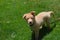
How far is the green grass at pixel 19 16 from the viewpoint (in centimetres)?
545

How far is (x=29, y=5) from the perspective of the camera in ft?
22.5

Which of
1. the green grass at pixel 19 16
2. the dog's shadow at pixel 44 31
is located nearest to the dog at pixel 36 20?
the dog's shadow at pixel 44 31

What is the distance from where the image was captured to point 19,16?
6.31m

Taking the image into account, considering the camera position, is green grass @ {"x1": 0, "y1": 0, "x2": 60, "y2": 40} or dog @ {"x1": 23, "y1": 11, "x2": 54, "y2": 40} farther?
green grass @ {"x1": 0, "y1": 0, "x2": 60, "y2": 40}

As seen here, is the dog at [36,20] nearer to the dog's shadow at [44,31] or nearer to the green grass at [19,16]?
the dog's shadow at [44,31]

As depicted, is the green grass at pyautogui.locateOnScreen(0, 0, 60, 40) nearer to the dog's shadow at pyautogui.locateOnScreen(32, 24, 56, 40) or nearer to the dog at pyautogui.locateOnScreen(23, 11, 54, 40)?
the dog's shadow at pyautogui.locateOnScreen(32, 24, 56, 40)

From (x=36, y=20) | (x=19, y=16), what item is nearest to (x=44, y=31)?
(x=36, y=20)

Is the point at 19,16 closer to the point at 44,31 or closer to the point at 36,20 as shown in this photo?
the point at 44,31

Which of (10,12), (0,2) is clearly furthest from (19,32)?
(0,2)

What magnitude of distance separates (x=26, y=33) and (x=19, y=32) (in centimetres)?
20

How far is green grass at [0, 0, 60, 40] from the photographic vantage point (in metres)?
5.45

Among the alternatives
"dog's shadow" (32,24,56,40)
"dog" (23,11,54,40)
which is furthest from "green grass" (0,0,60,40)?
"dog" (23,11,54,40)

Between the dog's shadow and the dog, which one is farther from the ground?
the dog

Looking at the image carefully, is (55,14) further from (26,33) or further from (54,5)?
(26,33)
